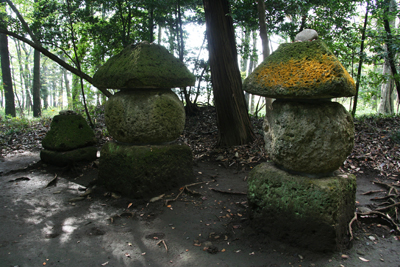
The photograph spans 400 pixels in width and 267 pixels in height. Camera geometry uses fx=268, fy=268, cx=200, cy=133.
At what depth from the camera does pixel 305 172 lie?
9.00ft

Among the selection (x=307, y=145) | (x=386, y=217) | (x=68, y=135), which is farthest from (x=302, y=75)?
(x=68, y=135)

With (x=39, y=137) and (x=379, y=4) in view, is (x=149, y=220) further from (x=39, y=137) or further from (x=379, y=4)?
(x=379, y=4)

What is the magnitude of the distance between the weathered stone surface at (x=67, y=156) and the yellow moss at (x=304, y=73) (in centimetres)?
421

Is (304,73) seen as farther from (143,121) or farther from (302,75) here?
(143,121)

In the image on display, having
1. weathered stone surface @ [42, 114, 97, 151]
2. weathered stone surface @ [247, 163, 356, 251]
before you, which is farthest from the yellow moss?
weathered stone surface @ [42, 114, 97, 151]

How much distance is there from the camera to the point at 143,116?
3.93m

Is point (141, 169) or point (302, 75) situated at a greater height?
point (302, 75)

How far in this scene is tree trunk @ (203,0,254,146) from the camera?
5.91m

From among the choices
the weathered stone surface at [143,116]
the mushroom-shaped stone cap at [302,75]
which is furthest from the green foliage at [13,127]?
the mushroom-shaped stone cap at [302,75]

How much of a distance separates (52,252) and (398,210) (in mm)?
4074

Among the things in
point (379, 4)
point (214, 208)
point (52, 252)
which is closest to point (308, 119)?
point (214, 208)

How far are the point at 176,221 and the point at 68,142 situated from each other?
3321 millimetres

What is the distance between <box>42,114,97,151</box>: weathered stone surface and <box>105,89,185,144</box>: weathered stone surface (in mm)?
1876

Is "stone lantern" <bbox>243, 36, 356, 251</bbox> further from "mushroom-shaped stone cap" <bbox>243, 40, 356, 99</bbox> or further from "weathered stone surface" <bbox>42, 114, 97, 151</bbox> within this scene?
"weathered stone surface" <bbox>42, 114, 97, 151</bbox>
